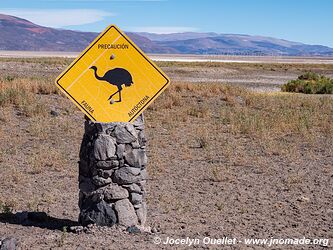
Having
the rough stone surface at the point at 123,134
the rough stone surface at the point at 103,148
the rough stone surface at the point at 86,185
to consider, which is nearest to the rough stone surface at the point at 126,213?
the rough stone surface at the point at 86,185

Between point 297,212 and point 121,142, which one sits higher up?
point 121,142

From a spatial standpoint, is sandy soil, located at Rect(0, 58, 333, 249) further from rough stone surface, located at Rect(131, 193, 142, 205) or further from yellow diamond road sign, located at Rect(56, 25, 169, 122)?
yellow diamond road sign, located at Rect(56, 25, 169, 122)

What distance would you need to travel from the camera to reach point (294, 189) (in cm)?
1085

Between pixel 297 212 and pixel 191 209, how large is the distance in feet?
5.29

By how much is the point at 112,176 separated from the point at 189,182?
3.98 meters

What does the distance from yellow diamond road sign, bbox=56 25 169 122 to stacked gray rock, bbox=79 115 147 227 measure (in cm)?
21

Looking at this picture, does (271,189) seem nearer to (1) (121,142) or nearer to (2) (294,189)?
(2) (294,189)

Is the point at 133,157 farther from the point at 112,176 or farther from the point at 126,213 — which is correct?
the point at 126,213

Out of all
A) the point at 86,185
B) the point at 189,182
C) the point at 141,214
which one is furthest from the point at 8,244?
the point at 189,182

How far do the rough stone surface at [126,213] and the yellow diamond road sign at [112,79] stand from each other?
105 cm

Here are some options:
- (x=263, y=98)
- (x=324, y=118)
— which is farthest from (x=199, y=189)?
(x=263, y=98)

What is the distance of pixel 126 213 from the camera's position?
7.48m

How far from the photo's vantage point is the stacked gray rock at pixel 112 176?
7449mm

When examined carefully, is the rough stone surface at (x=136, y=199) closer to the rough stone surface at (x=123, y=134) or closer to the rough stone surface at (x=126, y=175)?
the rough stone surface at (x=126, y=175)
